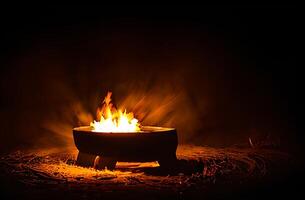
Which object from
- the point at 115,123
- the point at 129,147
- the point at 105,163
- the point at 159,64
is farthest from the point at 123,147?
the point at 159,64

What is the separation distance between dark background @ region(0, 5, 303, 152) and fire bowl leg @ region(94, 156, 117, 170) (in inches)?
193

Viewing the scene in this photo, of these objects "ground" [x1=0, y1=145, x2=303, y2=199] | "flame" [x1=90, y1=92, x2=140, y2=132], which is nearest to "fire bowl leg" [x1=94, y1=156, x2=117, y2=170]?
"ground" [x1=0, y1=145, x2=303, y2=199]

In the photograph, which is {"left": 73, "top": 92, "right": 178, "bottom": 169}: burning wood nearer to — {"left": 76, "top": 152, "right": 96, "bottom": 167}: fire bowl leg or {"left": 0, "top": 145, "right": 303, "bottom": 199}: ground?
{"left": 76, "top": 152, "right": 96, "bottom": 167}: fire bowl leg

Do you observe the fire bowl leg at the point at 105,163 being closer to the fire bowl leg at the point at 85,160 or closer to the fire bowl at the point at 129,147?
the fire bowl at the point at 129,147

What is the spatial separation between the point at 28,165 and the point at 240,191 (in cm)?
405

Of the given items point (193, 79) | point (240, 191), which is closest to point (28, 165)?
point (240, 191)

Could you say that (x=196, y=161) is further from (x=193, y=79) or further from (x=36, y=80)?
(x=36, y=80)

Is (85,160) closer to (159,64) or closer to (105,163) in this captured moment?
(105,163)

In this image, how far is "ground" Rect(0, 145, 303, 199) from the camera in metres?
6.30

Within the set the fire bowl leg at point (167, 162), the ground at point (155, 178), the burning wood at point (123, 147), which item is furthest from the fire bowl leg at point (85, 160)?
the fire bowl leg at point (167, 162)

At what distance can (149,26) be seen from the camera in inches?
532

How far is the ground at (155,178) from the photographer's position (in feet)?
20.7

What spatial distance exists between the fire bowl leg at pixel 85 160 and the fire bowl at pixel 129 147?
0.06 feet

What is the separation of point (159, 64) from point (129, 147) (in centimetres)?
592
